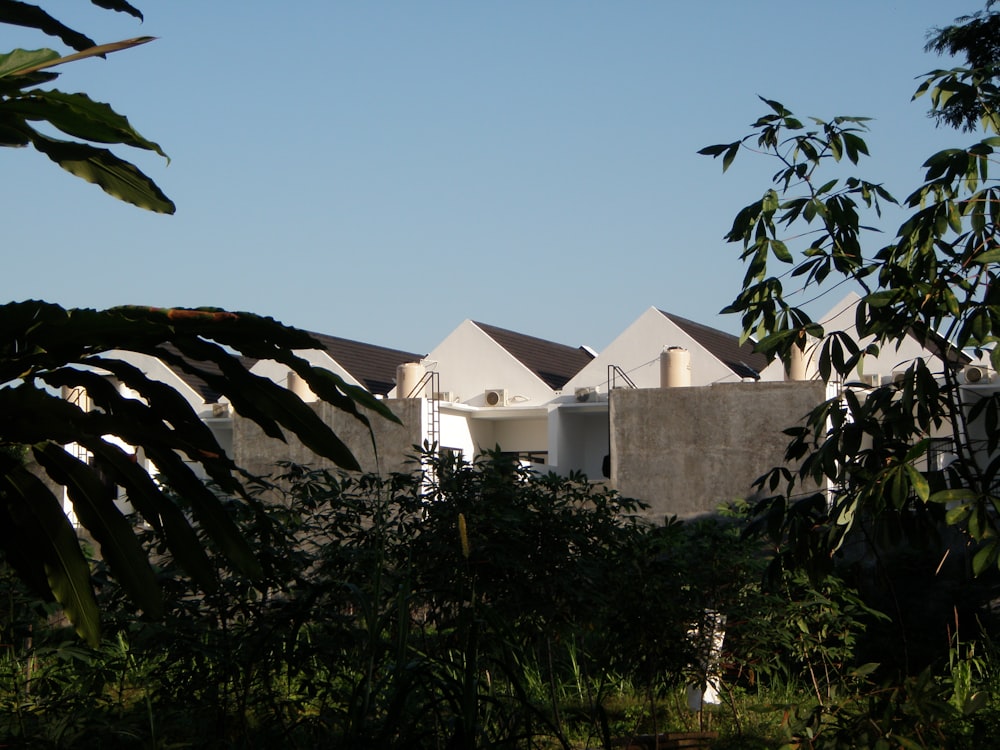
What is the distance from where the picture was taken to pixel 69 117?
329 cm

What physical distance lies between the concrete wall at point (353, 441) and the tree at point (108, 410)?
13.4 m

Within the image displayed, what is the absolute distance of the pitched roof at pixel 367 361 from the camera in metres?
24.6

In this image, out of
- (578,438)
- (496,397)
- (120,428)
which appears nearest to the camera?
(120,428)

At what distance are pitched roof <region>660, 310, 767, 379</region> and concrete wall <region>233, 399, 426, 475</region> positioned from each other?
19.9 feet

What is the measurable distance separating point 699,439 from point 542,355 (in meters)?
10.2

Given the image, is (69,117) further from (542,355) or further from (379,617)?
(542,355)

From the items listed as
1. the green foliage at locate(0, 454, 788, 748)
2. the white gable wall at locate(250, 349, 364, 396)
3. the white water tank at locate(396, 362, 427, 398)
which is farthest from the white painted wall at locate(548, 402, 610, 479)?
the green foliage at locate(0, 454, 788, 748)

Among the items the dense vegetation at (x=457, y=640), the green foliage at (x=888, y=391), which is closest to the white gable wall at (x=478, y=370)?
the dense vegetation at (x=457, y=640)

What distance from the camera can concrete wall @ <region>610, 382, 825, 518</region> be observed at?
50.9 ft

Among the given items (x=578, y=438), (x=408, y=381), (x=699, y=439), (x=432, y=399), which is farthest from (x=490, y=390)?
(x=699, y=439)

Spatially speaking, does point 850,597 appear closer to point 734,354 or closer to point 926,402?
point 926,402

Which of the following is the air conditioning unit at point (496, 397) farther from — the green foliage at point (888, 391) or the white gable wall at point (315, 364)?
the green foliage at point (888, 391)

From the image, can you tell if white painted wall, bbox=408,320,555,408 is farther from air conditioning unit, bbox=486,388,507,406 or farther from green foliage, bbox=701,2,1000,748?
green foliage, bbox=701,2,1000,748

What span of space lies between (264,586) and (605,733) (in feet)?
6.80
